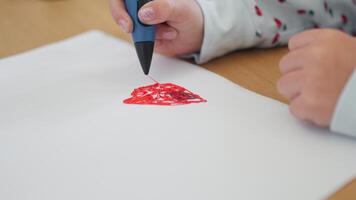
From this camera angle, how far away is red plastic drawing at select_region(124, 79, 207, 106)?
458mm

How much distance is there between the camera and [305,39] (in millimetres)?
414

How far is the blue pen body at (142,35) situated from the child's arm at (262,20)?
0.07 m

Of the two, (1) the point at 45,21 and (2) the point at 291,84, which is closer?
(2) the point at 291,84

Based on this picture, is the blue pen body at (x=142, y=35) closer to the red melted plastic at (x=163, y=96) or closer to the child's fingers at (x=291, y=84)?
the red melted plastic at (x=163, y=96)

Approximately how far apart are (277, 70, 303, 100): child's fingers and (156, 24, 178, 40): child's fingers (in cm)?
17

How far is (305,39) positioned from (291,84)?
0.04m

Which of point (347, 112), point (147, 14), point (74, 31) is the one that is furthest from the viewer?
point (74, 31)

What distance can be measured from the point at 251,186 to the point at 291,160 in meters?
0.05

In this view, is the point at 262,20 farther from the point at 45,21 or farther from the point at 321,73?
the point at 45,21

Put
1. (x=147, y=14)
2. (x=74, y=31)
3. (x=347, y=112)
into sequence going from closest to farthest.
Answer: (x=347, y=112) < (x=147, y=14) < (x=74, y=31)

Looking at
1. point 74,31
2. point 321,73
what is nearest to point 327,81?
point 321,73

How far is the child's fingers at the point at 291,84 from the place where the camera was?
410 millimetres

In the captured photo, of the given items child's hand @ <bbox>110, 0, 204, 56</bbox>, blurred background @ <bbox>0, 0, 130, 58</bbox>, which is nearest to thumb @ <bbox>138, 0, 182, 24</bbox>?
child's hand @ <bbox>110, 0, 204, 56</bbox>

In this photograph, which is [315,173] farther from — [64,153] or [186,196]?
[64,153]
